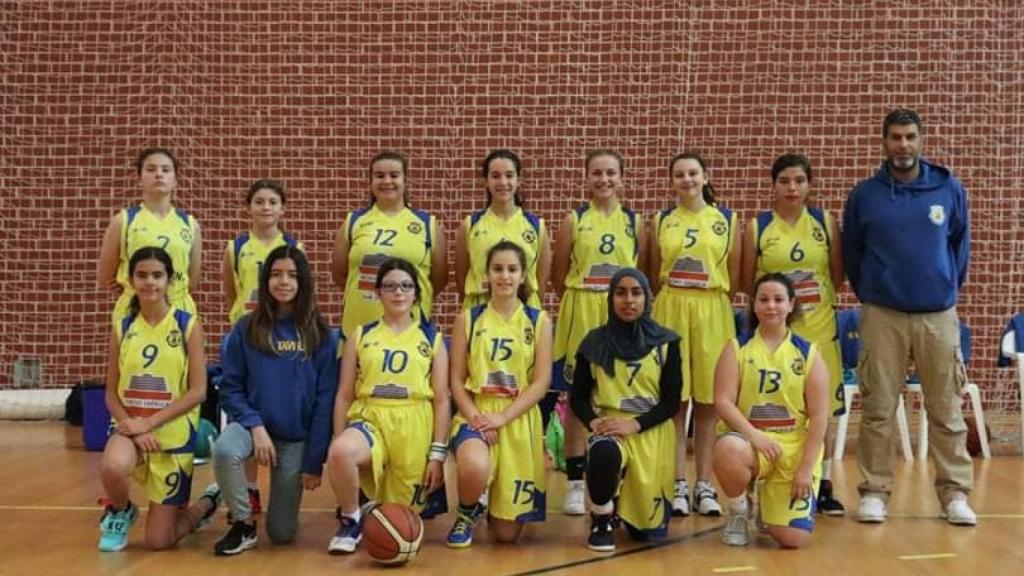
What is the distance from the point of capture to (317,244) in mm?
8250

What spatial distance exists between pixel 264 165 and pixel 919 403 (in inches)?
190

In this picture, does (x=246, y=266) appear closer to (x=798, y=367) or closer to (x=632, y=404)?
(x=632, y=404)

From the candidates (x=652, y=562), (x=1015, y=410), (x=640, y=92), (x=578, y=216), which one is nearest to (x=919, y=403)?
(x=1015, y=410)

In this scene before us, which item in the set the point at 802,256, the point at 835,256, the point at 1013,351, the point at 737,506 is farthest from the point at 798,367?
the point at 1013,351

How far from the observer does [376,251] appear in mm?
5027

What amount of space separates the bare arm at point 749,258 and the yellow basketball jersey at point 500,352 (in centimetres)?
106

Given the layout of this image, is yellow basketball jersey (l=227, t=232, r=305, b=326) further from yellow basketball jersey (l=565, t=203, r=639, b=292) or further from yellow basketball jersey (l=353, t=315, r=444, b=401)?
yellow basketball jersey (l=565, t=203, r=639, b=292)

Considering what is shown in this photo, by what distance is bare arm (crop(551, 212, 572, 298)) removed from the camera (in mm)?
5152

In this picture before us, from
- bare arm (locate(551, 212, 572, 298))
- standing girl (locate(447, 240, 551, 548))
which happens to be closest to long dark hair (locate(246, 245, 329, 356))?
standing girl (locate(447, 240, 551, 548))

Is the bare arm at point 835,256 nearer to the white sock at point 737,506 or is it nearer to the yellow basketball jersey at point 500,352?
the white sock at point 737,506

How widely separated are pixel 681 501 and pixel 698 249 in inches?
42.7

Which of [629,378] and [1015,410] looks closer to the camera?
[629,378]

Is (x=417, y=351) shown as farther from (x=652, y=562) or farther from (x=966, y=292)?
(x=966, y=292)

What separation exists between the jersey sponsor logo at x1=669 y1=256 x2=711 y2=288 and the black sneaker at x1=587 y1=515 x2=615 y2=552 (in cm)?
122
